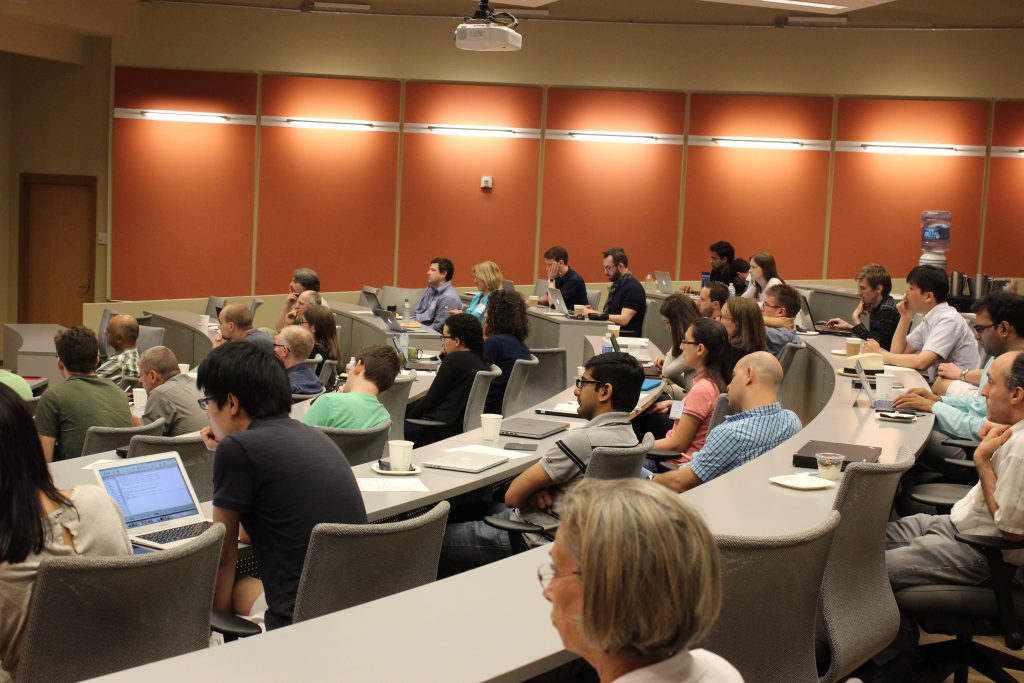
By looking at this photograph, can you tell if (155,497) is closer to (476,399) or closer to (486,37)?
(476,399)

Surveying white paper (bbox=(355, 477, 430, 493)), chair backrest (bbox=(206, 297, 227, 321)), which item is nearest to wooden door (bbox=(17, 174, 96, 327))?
chair backrest (bbox=(206, 297, 227, 321))

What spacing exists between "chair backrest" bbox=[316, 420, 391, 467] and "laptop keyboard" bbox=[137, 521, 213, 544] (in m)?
1.00

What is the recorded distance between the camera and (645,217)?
1411 centimetres

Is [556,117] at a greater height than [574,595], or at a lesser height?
greater

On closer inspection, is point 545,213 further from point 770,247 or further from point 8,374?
point 8,374

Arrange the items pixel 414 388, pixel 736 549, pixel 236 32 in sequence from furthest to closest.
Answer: pixel 236 32 → pixel 414 388 → pixel 736 549

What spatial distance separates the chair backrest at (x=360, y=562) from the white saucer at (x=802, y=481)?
4.31ft

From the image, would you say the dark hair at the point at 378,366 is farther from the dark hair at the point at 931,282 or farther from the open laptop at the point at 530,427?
the dark hair at the point at 931,282

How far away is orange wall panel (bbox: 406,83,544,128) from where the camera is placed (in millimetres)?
13750

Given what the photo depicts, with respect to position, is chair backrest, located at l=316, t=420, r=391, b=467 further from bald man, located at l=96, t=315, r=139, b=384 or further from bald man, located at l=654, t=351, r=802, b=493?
bald man, located at l=96, t=315, r=139, b=384

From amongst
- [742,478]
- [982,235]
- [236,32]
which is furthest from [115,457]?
[982,235]

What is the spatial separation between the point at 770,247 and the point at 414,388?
8.21 m

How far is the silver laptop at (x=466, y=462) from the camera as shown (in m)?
4.34

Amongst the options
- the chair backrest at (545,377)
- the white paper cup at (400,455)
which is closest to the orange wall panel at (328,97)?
the chair backrest at (545,377)
